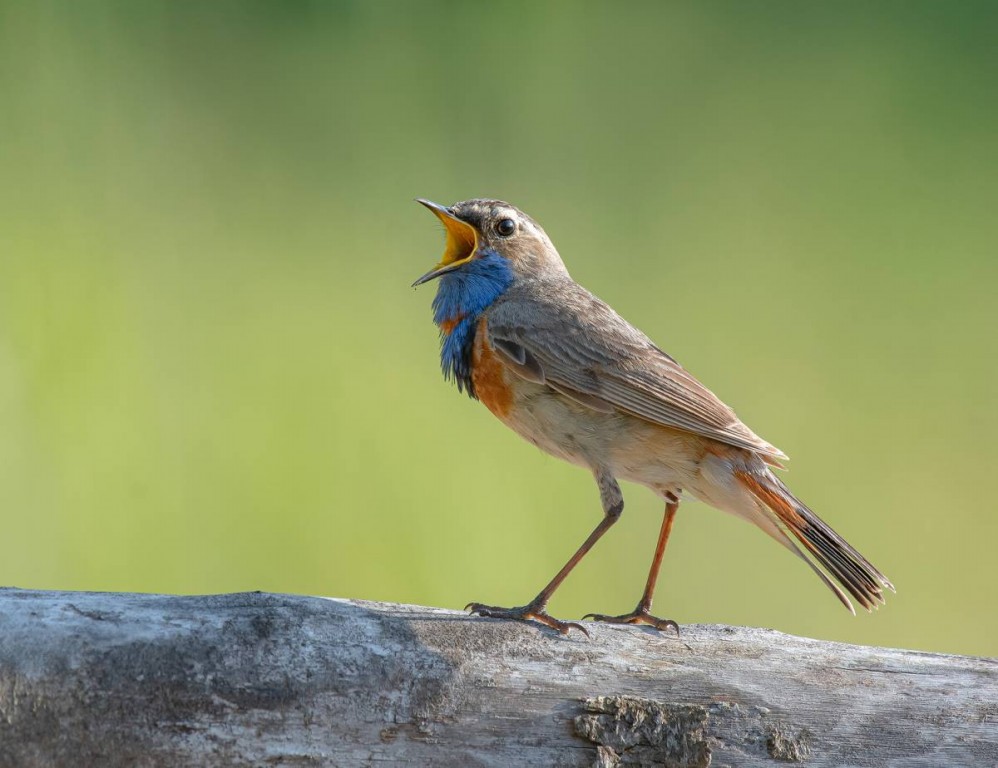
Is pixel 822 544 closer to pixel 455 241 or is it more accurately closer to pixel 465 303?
pixel 465 303

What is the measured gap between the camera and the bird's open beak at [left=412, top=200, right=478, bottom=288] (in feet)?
9.85

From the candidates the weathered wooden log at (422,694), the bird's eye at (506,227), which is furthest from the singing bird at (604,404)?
the weathered wooden log at (422,694)

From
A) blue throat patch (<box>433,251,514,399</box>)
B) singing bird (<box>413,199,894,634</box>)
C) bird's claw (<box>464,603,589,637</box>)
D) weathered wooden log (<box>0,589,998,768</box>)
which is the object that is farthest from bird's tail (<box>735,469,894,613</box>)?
blue throat patch (<box>433,251,514,399</box>)

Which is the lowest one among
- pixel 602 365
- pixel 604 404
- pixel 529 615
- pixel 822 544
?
pixel 529 615

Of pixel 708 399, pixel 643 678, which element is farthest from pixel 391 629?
pixel 708 399

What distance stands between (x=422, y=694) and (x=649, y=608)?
0.91 meters

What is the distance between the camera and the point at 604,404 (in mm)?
2766

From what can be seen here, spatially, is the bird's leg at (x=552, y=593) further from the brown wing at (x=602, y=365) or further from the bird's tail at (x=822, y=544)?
the bird's tail at (x=822, y=544)

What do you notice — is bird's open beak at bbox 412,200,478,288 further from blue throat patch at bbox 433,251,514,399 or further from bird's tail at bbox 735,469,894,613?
bird's tail at bbox 735,469,894,613

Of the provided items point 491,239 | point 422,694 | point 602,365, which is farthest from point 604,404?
point 422,694

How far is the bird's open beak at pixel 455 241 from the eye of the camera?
300 centimetres

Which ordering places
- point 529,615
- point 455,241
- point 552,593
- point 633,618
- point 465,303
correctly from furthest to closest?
point 455,241 < point 465,303 < point 633,618 < point 552,593 < point 529,615

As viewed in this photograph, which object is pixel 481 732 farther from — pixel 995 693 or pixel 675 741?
pixel 995 693

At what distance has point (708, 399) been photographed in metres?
2.79
